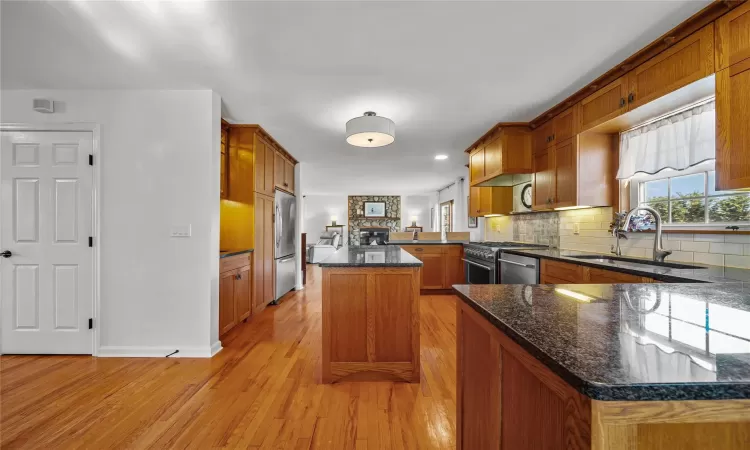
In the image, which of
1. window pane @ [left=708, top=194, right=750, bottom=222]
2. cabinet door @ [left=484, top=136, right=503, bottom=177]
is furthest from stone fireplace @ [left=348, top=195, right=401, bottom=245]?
window pane @ [left=708, top=194, right=750, bottom=222]

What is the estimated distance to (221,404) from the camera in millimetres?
1913

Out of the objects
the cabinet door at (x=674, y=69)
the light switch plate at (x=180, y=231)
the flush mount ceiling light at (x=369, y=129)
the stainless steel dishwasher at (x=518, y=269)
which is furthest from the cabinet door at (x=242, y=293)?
the cabinet door at (x=674, y=69)

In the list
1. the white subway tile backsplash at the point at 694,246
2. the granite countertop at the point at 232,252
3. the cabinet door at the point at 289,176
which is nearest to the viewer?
the white subway tile backsplash at the point at 694,246

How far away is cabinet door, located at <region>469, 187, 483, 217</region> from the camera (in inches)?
194

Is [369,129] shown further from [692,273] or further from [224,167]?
[692,273]

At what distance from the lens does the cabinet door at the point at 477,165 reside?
4.18 meters

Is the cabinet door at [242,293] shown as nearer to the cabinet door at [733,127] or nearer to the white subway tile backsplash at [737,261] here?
the cabinet door at [733,127]

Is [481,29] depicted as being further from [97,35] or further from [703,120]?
[97,35]

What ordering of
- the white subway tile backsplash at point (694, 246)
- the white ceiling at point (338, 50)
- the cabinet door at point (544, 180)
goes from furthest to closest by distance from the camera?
1. the cabinet door at point (544, 180)
2. the white subway tile backsplash at point (694, 246)
3. the white ceiling at point (338, 50)

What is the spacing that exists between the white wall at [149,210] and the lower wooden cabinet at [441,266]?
3202 millimetres

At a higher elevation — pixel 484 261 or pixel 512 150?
pixel 512 150

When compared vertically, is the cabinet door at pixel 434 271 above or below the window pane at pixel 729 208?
below

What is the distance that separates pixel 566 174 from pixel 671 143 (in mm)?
779

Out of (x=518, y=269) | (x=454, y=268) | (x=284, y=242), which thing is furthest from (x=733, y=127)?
(x=284, y=242)
